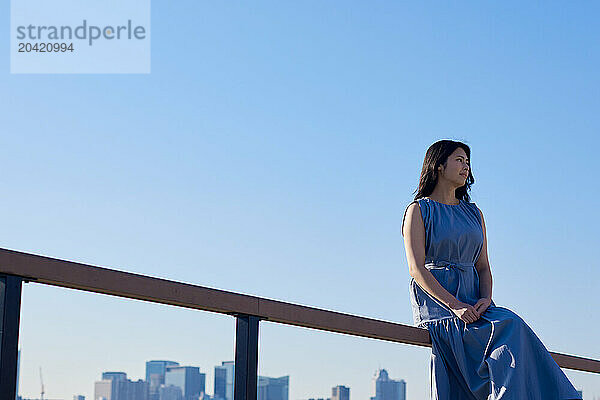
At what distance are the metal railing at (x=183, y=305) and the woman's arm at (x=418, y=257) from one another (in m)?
0.13

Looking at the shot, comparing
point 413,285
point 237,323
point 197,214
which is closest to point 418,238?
point 413,285

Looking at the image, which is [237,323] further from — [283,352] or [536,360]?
[536,360]

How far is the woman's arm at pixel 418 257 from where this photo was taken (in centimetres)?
314

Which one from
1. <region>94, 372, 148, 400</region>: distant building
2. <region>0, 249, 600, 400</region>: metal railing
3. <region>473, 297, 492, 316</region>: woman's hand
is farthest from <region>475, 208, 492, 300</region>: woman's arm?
<region>94, 372, 148, 400</region>: distant building

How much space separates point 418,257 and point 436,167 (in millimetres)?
371

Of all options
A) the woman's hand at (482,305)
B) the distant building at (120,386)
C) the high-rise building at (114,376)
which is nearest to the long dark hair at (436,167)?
the woman's hand at (482,305)

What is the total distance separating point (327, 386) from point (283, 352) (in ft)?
6.23

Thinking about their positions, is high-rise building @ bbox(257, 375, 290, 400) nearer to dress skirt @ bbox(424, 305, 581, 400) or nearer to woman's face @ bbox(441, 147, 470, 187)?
dress skirt @ bbox(424, 305, 581, 400)

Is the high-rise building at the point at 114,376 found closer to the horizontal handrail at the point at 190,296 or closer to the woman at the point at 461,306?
the woman at the point at 461,306

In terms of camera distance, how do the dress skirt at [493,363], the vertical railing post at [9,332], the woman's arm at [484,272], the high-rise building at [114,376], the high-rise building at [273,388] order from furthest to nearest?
the high-rise building at [114,376] < the woman's arm at [484,272] < the dress skirt at [493,363] < the high-rise building at [273,388] < the vertical railing post at [9,332]

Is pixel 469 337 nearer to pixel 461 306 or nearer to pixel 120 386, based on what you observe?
pixel 461 306

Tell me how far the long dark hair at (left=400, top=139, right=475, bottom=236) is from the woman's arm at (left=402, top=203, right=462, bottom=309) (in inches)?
2.2

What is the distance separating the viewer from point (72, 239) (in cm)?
4259

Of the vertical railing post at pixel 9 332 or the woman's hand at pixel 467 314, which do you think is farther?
the woman's hand at pixel 467 314
